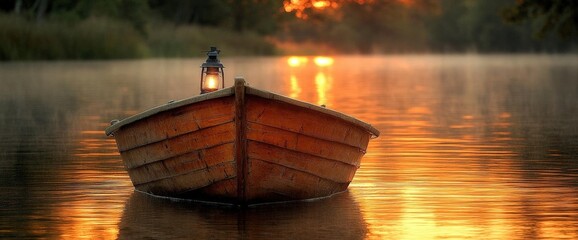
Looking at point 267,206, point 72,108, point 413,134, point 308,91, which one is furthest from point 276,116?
point 308,91

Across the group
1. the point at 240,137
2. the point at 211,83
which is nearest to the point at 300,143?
the point at 240,137

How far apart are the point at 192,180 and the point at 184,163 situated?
0.18 metres

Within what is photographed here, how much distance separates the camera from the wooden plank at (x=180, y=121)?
1377 cm

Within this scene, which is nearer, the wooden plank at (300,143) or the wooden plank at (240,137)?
the wooden plank at (240,137)

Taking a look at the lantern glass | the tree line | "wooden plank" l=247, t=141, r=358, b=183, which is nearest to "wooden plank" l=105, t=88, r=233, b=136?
"wooden plank" l=247, t=141, r=358, b=183

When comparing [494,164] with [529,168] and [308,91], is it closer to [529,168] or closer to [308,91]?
[529,168]

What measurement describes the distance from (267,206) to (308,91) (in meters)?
29.5

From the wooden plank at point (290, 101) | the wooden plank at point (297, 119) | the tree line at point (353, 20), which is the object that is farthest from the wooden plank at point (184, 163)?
the tree line at point (353, 20)

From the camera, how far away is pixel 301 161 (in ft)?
46.9

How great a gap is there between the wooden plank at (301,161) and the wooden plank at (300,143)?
4cm

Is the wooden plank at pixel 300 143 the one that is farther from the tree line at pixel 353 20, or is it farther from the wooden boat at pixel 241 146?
the tree line at pixel 353 20

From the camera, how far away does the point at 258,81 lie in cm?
5147

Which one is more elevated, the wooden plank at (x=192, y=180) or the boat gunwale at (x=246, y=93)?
the boat gunwale at (x=246, y=93)

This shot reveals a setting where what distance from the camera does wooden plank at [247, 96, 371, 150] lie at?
13781 mm
